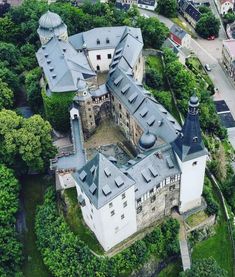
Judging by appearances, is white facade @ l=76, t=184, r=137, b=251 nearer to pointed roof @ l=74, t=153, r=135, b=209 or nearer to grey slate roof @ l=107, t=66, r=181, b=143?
pointed roof @ l=74, t=153, r=135, b=209

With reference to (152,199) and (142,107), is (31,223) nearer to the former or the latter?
(152,199)

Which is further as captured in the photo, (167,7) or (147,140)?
(167,7)

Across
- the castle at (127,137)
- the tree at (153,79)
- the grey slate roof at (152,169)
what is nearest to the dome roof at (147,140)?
the castle at (127,137)

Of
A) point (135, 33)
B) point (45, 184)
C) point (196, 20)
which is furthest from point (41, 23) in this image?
point (196, 20)

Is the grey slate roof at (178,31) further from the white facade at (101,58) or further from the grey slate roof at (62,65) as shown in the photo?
the grey slate roof at (62,65)

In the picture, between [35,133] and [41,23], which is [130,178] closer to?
[35,133]

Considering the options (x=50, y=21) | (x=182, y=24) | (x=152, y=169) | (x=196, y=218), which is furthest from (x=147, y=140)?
(x=182, y=24)

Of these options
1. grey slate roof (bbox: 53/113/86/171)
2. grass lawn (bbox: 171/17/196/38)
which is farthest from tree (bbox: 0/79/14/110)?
grass lawn (bbox: 171/17/196/38)
